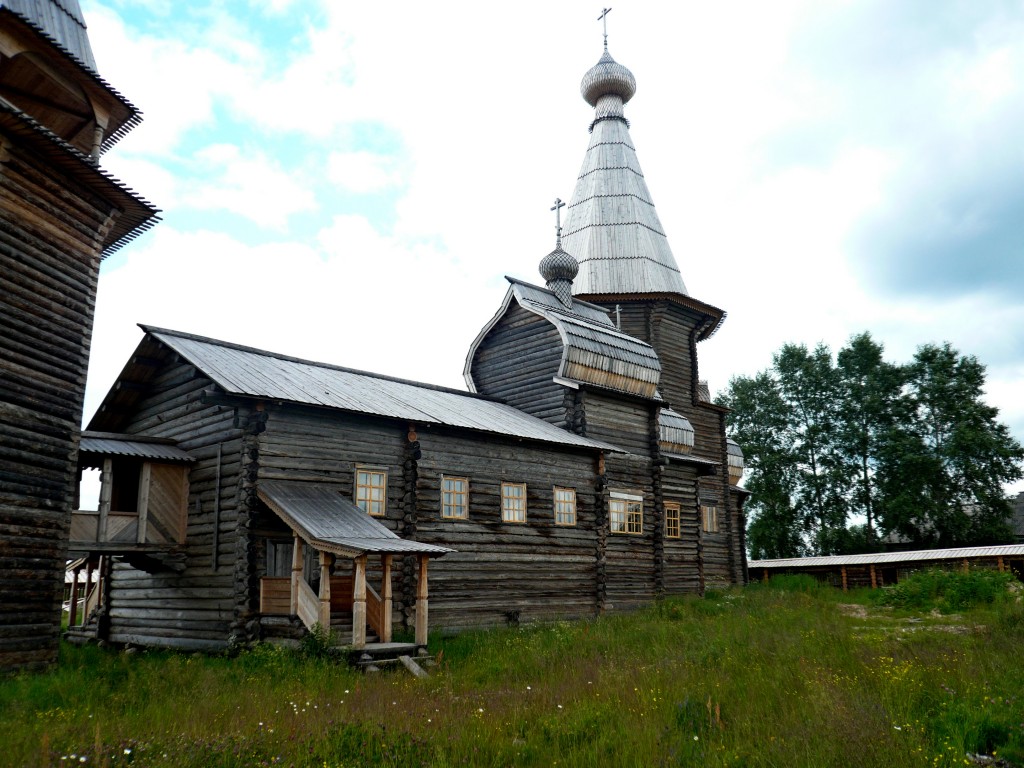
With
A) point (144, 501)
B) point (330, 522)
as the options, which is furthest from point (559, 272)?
point (144, 501)

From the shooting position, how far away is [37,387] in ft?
42.5

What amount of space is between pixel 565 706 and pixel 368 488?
7889 mm

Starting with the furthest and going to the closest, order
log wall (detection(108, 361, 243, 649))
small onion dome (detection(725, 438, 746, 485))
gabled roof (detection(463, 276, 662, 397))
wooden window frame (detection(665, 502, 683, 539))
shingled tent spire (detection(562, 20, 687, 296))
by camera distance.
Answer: small onion dome (detection(725, 438, 746, 485)) → shingled tent spire (detection(562, 20, 687, 296)) → wooden window frame (detection(665, 502, 683, 539)) → gabled roof (detection(463, 276, 662, 397)) → log wall (detection(108, 361, 243, 649))

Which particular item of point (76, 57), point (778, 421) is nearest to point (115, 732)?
point (76, 57)

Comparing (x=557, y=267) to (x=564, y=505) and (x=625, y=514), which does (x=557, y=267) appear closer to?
(x=625, y=514)

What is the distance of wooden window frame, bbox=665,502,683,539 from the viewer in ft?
84.7

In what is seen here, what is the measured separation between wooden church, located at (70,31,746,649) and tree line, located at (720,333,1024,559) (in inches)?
647

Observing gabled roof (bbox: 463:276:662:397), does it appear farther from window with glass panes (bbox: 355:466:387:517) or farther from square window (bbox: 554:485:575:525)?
window with glass panes (bbox: 355:466:387:517)

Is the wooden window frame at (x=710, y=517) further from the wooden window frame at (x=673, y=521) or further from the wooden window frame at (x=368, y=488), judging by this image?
the wooden window frame at (x=368, y=488)

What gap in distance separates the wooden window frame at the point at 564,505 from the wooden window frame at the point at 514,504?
1.08 metres

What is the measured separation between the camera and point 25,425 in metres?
12.7

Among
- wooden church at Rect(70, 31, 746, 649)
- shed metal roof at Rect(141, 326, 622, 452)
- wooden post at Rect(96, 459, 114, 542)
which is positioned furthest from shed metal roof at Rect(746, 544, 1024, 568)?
wooden post at Rect(96, 459, 114, 542)

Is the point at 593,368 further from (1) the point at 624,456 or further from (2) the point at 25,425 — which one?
(2) the point at 25,425

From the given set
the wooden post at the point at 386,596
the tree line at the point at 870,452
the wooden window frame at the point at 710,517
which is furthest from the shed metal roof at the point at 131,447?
the tree line at the point at 870,452
